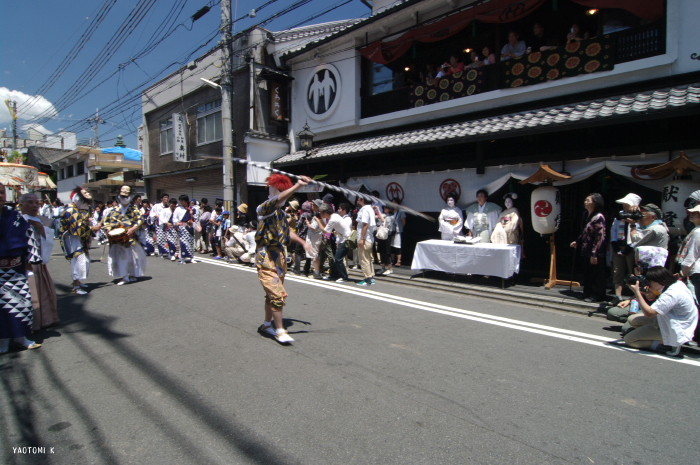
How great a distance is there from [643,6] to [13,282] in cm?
1126

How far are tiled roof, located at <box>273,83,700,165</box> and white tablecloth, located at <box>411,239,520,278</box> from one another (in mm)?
2524

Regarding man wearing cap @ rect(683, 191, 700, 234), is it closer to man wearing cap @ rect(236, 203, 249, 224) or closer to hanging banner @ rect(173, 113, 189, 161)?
man wearing cap @ rect(236, 203, 249, 224)

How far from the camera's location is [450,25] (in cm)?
1009

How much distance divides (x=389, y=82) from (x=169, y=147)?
44.7ft

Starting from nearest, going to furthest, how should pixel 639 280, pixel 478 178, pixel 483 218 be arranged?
1. pixel 639 280
2. pixel 483 218
3. pixel 478 178

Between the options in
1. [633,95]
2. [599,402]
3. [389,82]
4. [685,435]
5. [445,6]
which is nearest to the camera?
[685,435]

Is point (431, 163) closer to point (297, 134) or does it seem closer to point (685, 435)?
point (297, 134)

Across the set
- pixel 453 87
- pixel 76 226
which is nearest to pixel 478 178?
pixel 453 87

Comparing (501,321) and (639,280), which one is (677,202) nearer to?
(639,280)

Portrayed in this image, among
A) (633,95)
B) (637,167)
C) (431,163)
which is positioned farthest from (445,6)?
(637,167)

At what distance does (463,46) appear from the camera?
446 inches

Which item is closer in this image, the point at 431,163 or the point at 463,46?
the point at 431,163

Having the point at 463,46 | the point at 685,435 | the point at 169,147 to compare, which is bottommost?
the point at 685,435

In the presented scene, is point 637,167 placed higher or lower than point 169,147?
lower
